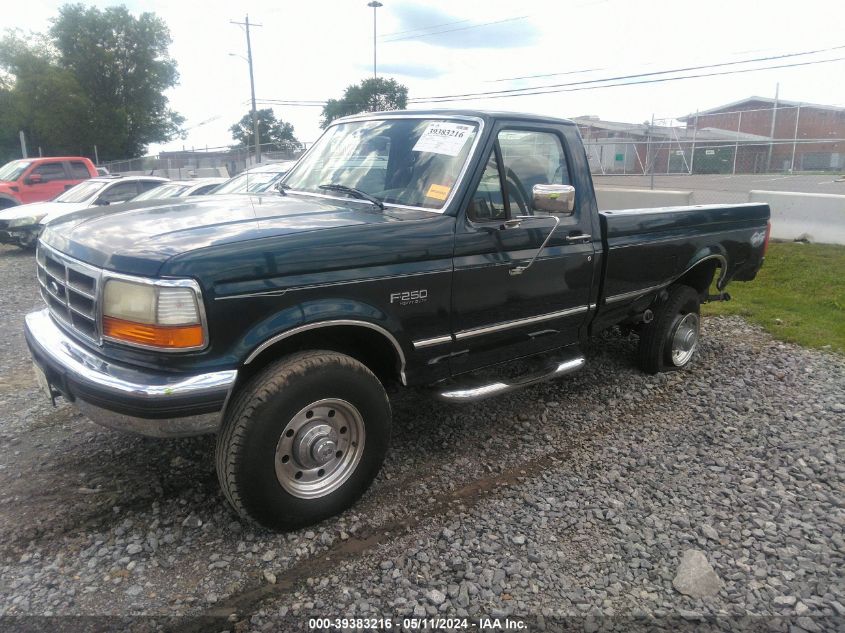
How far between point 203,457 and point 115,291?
1428mm

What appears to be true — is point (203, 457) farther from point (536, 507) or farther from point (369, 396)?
point (536, 507)

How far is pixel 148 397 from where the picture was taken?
2572mm

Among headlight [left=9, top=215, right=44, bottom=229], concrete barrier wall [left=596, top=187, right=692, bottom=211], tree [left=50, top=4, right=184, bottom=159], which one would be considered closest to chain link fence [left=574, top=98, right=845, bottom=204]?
concrete barrier wall [left=596, top=187, right=692, bottom=211]

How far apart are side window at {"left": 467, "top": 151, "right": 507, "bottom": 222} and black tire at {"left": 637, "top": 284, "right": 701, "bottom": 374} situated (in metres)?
2.23

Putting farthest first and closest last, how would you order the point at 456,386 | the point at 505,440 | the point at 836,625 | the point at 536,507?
the point at 505,440, the point at 456,386, the point at 536,507, the point at 836,625

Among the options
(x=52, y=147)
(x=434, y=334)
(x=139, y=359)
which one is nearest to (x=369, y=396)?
(x=434, y=334)

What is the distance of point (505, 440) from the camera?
4156mm

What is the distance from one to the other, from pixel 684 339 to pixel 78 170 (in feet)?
55.9

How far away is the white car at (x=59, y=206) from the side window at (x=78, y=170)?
15.8ft

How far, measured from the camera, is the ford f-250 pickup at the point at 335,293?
105 inches

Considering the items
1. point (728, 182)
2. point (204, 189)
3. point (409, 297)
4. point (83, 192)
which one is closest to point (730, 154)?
point (728, 182)

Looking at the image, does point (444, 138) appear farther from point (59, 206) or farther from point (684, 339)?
point (59, 206)

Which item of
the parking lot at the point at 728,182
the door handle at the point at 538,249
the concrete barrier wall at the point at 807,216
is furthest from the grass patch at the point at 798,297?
the parking lot at the point at 728,182

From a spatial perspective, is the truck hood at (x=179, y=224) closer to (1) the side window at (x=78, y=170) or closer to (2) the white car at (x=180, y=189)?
(2) the white car at (x=180, y=189)
